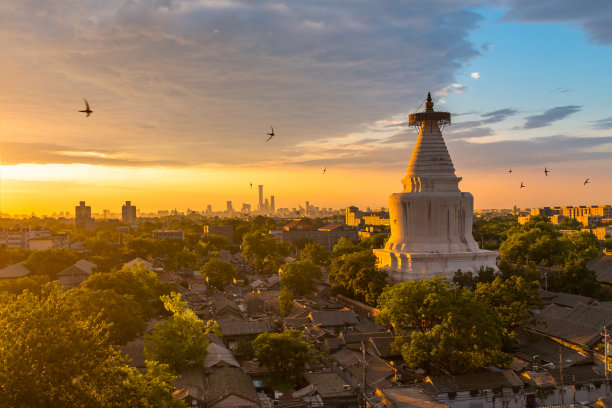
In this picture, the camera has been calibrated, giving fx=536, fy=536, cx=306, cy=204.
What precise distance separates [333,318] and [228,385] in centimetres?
1429

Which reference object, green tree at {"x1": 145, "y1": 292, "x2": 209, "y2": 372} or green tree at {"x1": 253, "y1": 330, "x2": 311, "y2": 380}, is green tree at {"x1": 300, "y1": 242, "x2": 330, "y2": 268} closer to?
green tree at {"x1": 145, "y1": 292, "x2": 209, "y2": 372}

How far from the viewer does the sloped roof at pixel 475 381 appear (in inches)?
1035

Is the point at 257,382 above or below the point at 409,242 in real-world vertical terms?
below

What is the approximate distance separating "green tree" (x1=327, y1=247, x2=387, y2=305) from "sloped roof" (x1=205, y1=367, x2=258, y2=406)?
1775 centimetres

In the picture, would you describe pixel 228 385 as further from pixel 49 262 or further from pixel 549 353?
pixel 49 262

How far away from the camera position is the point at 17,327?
18.2m

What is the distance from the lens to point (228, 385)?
27.3 meters

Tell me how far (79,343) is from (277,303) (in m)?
34.2

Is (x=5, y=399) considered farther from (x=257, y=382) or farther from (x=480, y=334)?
(x=480, y=334)

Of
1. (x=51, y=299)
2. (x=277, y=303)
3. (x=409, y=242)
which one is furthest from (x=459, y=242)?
(x=51, y=299)

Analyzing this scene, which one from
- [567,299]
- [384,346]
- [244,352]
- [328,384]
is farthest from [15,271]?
[567,299]

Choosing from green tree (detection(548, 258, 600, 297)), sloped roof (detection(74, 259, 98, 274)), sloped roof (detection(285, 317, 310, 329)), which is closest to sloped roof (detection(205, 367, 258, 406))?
sloped roof (detection(285, 317, 310, 329))

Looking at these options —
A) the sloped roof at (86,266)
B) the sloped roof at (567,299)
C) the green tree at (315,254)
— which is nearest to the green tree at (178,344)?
the sloped roof at (567,299)

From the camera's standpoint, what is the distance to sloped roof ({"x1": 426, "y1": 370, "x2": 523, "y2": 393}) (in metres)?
26.3
